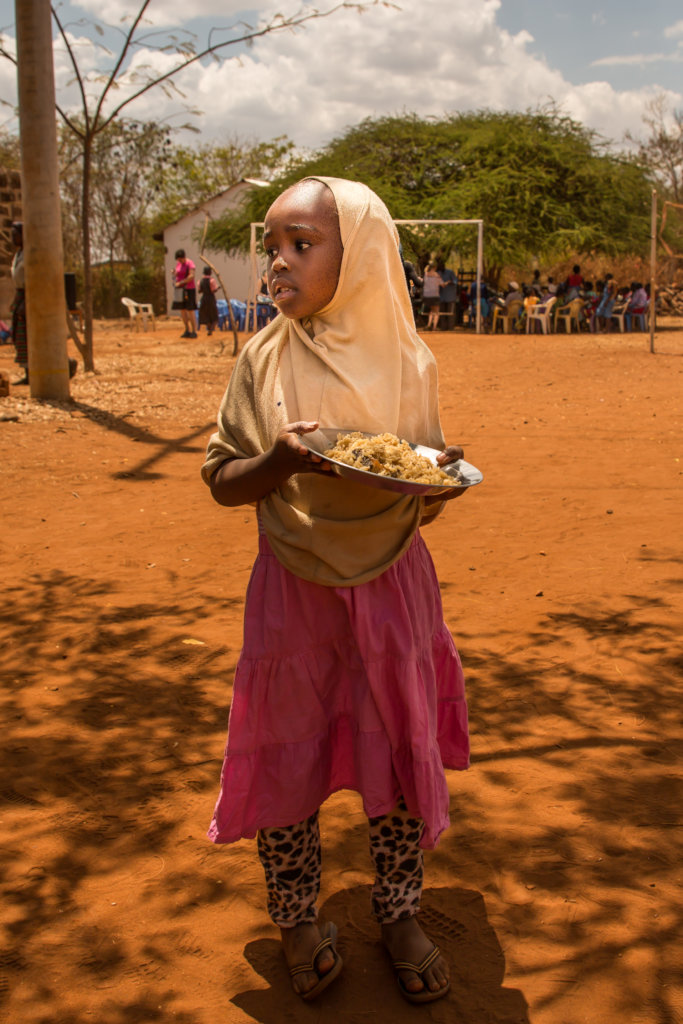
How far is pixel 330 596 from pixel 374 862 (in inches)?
24.5

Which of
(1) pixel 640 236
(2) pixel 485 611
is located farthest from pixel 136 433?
(1) pixel 640 236

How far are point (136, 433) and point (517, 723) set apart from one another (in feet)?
21.7

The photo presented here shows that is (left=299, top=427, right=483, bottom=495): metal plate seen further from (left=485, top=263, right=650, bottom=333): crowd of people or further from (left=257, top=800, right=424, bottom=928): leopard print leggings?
(left=485, top=263, right=650, bottom=333): crowd of people

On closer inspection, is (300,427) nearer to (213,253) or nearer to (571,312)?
(571,312)

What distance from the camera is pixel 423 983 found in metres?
2.07

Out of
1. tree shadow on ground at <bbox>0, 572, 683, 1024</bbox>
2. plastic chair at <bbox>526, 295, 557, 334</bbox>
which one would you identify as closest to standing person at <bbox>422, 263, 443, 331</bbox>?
plastic chair at <bbox>526, 295, 557, 334</bbox>

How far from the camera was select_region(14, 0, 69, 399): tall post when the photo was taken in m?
9.12

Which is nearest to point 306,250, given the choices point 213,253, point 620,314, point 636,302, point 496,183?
point 636,302

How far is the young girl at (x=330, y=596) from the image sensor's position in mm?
1953

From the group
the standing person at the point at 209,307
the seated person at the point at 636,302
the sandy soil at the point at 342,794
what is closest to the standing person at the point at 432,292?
the seated person at the point at 636,302

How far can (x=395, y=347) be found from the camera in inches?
78.6

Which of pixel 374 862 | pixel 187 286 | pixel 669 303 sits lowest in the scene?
pixel 374 862

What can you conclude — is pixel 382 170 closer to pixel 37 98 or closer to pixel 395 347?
pixel 37 98

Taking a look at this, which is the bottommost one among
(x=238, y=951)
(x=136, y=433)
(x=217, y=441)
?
(x=238, y=951)
